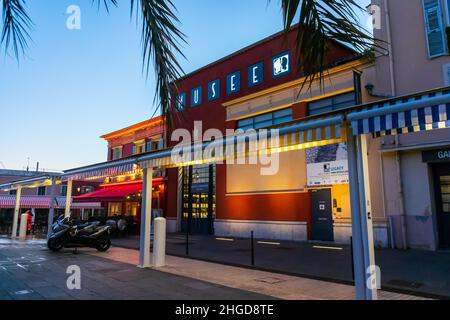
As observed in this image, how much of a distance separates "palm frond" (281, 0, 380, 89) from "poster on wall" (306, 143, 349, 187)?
13268 millimetres

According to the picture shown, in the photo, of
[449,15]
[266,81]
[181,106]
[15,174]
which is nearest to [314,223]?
[266,81]

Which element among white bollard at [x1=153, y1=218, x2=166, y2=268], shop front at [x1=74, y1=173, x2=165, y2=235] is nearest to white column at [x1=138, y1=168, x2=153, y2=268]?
white bollard at [x1=153, y1=218, x2=166, y2=268]

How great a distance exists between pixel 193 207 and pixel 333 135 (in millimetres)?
18108

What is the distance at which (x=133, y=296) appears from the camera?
647 cm

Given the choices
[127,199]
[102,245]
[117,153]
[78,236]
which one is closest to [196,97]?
[127,199]

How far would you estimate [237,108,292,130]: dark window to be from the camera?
59.1 ft

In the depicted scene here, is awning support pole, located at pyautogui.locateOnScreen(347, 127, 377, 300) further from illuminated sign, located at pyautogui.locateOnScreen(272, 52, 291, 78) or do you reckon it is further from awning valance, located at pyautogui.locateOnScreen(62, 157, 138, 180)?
illuminated sign, located at pyautogui.locateOnScreen(272, 52, 291, 78)

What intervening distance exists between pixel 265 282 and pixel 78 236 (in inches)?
329

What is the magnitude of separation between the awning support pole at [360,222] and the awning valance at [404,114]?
0.36 meters

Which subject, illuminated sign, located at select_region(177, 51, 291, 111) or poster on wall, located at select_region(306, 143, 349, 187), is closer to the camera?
poster on wall, located at select_region(306, 143, 349, 187)

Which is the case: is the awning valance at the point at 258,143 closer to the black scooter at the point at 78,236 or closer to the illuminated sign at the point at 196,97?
the black scooter at the point at 78,236

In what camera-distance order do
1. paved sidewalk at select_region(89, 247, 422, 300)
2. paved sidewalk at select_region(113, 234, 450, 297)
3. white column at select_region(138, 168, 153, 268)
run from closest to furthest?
paved sidewalk at select_region(89, 247, 422, 300), paved sidewalk at select_region(113, 234, 450, 297), white column at select_region(138, 168, 153, 268)
